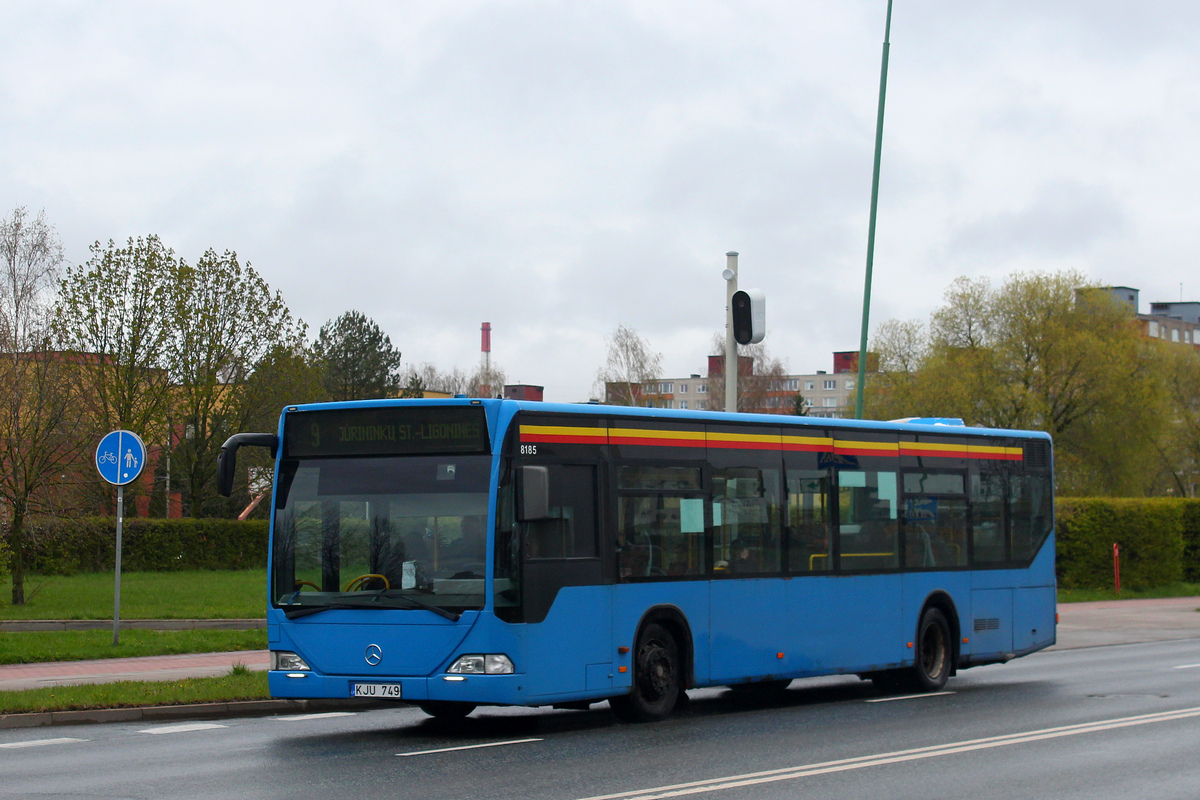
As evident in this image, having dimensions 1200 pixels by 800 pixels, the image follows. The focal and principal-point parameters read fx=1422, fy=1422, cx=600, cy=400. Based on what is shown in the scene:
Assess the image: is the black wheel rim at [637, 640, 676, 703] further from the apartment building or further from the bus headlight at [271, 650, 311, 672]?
the apartment building

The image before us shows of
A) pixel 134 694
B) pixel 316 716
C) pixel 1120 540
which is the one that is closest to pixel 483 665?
pixel 316 716

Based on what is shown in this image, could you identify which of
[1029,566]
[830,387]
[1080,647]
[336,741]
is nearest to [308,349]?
[1080,647]

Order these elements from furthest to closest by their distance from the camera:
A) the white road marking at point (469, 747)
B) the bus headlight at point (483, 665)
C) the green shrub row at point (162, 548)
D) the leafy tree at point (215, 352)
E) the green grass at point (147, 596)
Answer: the leafy tree at point (215, 352)
the green shrub row at point (162, 548)
the green grass at point (147, 596)
the bus headlight at point (483, 665)
the white road marking at point (469, 747)

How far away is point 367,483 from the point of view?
11609 millimetres

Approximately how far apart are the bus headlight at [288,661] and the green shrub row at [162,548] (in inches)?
1101

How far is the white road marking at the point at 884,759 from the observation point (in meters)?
8.55

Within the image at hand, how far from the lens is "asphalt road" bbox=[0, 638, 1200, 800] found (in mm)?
8891

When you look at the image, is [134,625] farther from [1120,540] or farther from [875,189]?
Result: [1120,540]

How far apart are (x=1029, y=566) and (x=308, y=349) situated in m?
38.7

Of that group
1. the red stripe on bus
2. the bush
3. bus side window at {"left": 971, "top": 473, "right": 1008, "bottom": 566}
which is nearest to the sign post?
the red stripe on bus

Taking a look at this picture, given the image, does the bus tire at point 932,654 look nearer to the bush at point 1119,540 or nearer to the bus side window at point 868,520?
the bus side window at point 868,520

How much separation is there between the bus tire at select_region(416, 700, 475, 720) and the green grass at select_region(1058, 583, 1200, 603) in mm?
24496

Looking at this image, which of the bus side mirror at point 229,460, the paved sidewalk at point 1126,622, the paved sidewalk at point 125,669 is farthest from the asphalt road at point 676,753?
the paved sidewalk at point 1126,622

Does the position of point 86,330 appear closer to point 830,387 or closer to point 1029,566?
point 1029,566
